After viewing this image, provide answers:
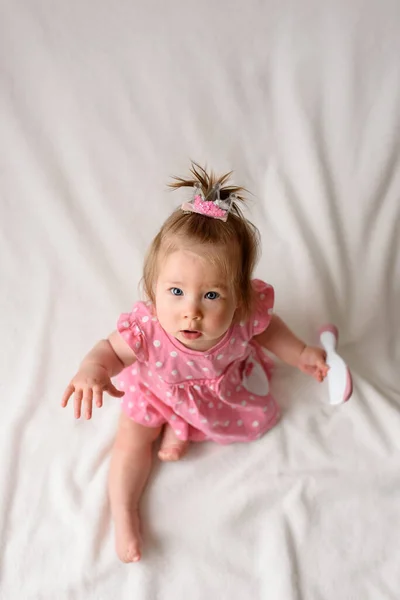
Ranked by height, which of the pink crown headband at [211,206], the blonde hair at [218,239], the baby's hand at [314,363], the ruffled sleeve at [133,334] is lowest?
the baby's hand at [314,363]

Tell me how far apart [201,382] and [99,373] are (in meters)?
0.16

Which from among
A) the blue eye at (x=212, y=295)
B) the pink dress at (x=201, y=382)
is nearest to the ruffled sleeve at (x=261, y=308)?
the pink dress at (x=201, y=382)

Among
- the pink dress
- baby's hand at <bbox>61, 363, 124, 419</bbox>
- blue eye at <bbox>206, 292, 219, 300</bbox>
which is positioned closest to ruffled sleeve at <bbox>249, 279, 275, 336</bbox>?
the pink dress

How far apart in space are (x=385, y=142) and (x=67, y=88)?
55 cm

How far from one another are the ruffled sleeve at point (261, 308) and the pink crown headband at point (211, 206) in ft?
0.58

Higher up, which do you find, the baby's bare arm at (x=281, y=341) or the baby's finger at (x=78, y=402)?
the baby's finger at (x=78, y=402)

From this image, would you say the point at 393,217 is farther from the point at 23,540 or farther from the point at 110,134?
the point at 23,540

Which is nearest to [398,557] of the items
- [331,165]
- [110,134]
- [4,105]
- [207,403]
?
[207,403]

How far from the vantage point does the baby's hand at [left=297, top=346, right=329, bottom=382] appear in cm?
96

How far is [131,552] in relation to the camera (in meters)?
0.84

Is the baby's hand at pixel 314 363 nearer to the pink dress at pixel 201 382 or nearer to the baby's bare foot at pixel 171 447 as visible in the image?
the pink dress at pixel 201 382

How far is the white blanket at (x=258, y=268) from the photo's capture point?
856 mm

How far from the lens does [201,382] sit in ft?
3.07

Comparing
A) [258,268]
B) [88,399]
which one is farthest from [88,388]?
[258,268]
